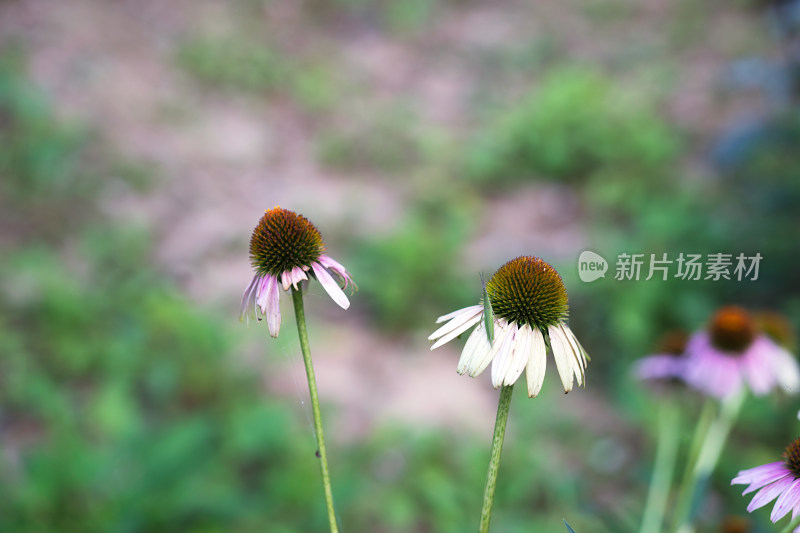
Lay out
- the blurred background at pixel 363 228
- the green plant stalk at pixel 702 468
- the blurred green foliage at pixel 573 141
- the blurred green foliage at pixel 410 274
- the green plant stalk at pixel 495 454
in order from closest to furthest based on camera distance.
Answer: the green plant stalk at pixel 495 454 < the green plant stalk at pixel 702 468 < the blurred background at pixel 363 228 < the blurred green foliage at pixel 410 274 < the blurred green foliage at pixel 573 141

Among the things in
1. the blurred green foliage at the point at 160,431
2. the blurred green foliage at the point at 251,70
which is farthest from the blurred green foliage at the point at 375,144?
the blurred green foliage at the point at 160,431

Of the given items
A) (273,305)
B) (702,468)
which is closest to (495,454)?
(273,305)

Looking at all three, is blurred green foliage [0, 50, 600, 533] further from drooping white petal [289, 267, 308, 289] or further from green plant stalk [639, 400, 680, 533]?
drooping white petal [289, 267, 308, 289]

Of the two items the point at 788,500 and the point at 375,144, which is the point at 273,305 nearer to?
the point at 788,500

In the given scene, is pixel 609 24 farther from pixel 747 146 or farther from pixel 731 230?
pixel 731 230

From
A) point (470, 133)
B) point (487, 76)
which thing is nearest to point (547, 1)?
point (487, 76)

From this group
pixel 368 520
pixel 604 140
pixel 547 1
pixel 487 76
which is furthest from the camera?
pixel 547 1

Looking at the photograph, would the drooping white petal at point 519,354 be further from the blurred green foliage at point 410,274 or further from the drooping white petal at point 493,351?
the blurred green foliage at point 410,274
